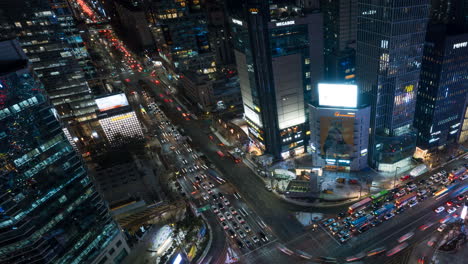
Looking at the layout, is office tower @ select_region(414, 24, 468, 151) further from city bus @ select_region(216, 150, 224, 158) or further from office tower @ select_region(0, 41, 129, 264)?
office tower @ select_region(0, 41, 129, 264)

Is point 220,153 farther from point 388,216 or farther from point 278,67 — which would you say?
point 388,216

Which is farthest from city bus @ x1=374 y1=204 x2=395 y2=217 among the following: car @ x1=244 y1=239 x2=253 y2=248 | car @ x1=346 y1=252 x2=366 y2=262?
car @ x1=244 y1=239 x2=253 y2=248

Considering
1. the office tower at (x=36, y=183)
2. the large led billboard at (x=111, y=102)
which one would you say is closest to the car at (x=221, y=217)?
the office tower at (x=36, y=183)

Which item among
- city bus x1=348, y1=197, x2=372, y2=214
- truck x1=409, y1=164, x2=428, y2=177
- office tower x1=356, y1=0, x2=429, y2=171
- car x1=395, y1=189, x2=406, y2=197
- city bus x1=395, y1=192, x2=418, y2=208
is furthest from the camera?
truck x1=409, y1=164, x2=428, y2=177

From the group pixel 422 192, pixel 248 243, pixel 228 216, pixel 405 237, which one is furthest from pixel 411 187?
pixel 228 216

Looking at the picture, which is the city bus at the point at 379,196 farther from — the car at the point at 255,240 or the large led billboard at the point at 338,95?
the car at the point at 255,240

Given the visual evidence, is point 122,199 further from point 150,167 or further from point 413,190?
point 413,190

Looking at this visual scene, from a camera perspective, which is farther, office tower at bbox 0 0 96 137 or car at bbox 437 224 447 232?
office tower at bbox 0 0 96 137

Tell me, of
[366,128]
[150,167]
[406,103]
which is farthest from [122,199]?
[406,103]
